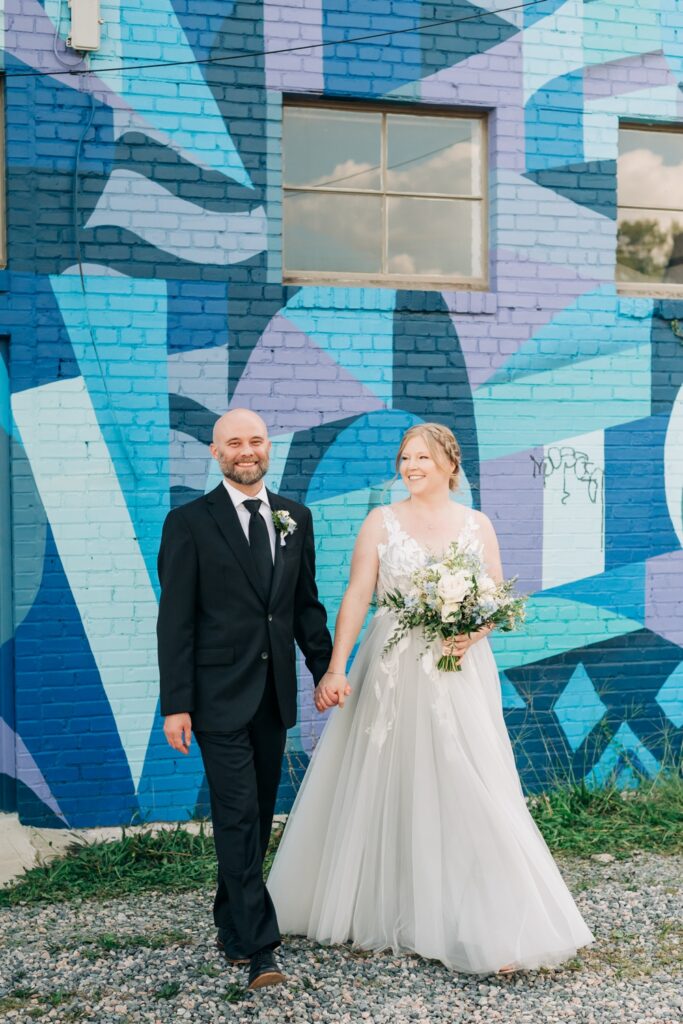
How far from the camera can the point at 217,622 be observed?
4.02m

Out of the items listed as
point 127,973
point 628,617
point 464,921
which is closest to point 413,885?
point 464,921

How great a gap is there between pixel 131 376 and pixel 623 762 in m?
3.56

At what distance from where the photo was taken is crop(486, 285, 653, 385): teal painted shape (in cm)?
630

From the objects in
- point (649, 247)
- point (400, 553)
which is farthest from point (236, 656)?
point (649, 247)

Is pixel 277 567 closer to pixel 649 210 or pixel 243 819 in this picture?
pixel 243 819

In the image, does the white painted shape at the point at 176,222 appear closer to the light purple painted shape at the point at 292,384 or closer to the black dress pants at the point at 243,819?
the light purple painted shape at the point at 292,384

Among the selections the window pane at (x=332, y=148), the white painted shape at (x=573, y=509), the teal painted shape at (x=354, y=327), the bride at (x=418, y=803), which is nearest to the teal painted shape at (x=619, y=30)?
the window pane at (x=332, y=148)

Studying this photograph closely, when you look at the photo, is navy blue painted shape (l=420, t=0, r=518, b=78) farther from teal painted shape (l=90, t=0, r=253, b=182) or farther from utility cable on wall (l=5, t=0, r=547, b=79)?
teal painted shape (l=90, t=0, r=253, b=182)

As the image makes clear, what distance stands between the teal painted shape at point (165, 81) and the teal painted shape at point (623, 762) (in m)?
3.80

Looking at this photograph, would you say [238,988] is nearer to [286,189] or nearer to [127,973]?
[127,973]

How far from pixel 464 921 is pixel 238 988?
2.75ft

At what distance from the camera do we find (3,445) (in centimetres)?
559

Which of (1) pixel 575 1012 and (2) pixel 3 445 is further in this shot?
(2) pixel 3 445

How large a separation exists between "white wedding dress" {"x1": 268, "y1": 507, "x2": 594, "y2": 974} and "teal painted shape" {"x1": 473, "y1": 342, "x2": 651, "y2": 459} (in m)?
1.87
